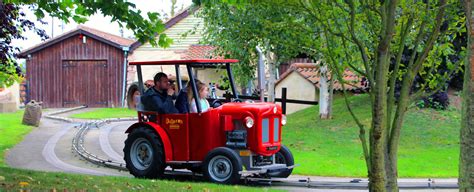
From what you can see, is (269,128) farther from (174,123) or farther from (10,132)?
(10,132)

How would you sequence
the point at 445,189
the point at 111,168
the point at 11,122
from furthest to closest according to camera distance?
the point at 11,122, the point at 111,168, the point at 445,189

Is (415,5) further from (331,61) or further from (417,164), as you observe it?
(417,164)

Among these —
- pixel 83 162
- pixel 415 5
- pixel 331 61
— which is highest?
pixel 415 5

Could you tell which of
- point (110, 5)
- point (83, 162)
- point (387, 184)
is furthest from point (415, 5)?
point (83, 162)

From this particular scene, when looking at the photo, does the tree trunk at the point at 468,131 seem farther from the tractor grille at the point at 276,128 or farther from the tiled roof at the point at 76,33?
the tiled roof at the point at 76,33

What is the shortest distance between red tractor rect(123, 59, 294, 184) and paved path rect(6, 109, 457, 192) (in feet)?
2.28

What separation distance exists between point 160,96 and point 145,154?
1239 mm

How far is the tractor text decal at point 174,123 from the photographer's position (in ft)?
46.4

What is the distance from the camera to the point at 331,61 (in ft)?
30.7

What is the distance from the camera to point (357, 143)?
71.7 ft

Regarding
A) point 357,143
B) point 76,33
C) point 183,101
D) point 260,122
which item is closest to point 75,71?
point 76,33

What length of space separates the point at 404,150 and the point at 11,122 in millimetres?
16801

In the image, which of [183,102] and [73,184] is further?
[183,102]

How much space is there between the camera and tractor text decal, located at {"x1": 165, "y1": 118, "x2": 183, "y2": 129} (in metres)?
14.1
